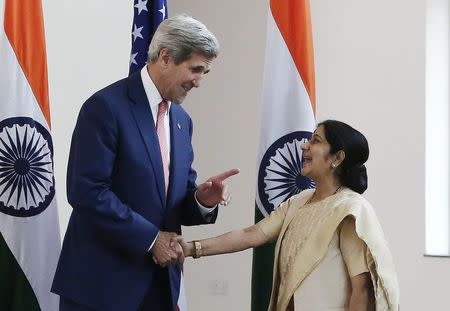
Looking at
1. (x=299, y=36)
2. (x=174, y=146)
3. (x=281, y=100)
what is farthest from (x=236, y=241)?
(x=299, y=36)

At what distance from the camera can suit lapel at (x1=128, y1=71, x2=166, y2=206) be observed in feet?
7.62

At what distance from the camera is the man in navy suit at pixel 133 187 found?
2.21 m

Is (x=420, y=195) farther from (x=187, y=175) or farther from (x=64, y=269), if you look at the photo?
(x=64, y=269)

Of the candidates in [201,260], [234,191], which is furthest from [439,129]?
[201,260]

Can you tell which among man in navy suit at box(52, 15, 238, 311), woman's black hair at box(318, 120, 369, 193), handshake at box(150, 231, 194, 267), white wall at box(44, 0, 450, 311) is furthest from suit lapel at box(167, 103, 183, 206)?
white wall at box(44, 0, 450, 311)

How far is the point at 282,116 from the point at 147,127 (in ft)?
3.28

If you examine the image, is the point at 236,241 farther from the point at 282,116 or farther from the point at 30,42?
the point at 30,42

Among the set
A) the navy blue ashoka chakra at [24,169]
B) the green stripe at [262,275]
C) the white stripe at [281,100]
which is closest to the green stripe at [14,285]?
the navy blue ashoka chakra at [24,169]

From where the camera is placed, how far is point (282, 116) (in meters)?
3.20

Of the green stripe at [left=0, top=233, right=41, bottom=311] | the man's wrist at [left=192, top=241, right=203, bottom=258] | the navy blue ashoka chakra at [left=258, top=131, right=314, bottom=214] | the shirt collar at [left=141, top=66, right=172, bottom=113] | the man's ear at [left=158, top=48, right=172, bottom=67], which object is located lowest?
the green stripe at [left=0, top=233, right=41, bottom=311]

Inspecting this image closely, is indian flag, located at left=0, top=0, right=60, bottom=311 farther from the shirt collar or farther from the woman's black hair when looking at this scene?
the woman's black hair

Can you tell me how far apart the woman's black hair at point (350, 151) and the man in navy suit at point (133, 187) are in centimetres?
52

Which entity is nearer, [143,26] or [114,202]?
[114,202]

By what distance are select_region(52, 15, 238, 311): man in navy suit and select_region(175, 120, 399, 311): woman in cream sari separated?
0.50 feet
